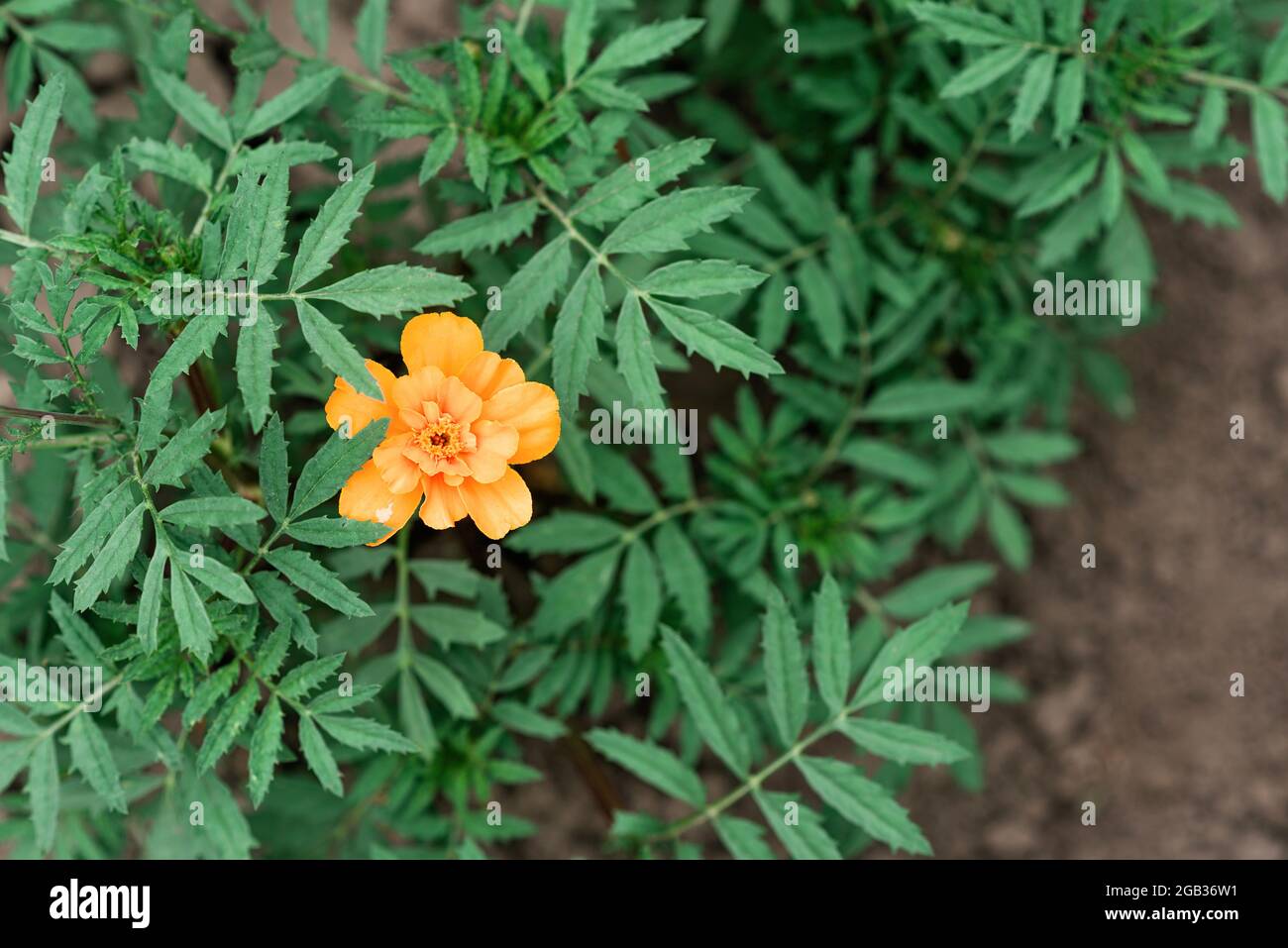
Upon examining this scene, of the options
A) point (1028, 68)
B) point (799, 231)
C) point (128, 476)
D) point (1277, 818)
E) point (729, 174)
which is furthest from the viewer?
point (1277, 818)

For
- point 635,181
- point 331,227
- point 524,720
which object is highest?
point 635,181

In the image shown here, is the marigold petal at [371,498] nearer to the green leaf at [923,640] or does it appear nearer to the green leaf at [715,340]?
the green leaf at [715,340]

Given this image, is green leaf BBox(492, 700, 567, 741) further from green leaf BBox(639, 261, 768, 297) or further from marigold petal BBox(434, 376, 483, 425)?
green leaf BBox(639, 261, 768, 297)

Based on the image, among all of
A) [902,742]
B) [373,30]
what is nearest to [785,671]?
[902,742]

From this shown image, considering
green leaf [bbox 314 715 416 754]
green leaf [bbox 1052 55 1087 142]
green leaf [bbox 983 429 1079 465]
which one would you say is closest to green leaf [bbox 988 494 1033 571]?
green leaf [bbox 983 429 1079 465]

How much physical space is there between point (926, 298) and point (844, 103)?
0.55 metres

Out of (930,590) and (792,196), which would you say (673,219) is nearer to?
(792,196)

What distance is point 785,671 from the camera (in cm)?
236

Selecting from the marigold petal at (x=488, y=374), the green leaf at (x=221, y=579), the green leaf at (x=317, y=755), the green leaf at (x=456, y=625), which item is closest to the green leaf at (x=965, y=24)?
the marigold petal at (x=488, y=374)

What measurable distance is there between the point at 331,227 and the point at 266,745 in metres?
0.87

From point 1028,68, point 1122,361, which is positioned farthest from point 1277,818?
point 1028,68

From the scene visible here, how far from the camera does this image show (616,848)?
2.74 meters

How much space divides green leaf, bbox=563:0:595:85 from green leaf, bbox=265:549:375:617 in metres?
1.03

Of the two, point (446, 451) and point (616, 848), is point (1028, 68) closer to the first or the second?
point (446, 451)
